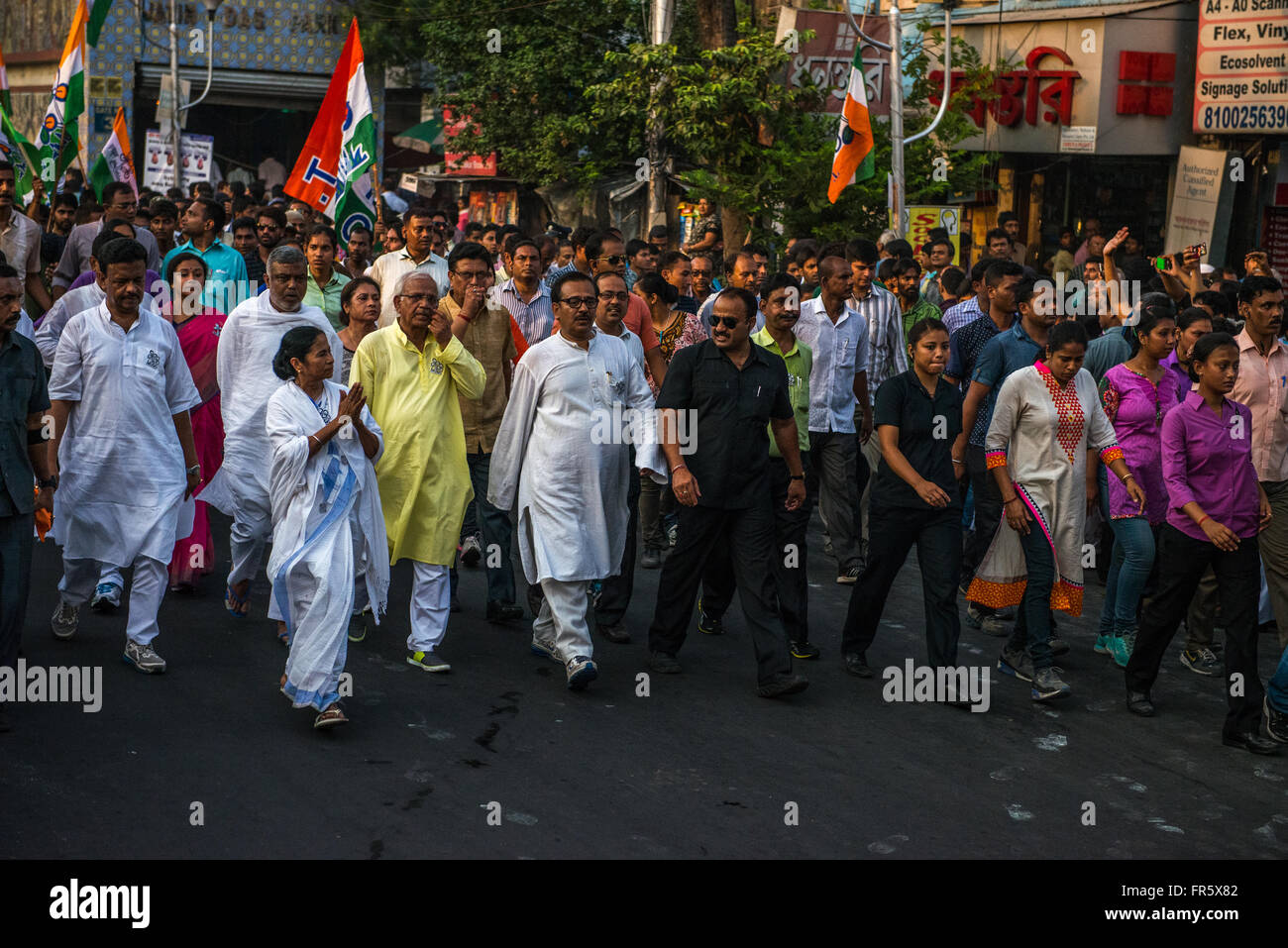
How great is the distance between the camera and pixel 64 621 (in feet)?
24.3

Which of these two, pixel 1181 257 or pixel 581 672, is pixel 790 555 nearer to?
pixel 581 672

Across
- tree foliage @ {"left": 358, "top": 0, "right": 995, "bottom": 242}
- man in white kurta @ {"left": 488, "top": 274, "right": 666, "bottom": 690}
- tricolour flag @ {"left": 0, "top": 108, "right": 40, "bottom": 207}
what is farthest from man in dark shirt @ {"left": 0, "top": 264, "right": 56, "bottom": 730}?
tree foliage @ {"left": 358, "top": 0, "right": 995, "bottom": 242}

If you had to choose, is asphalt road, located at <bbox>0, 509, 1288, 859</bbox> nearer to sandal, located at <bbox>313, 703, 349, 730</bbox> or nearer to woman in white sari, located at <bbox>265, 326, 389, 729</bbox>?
sandal, located at <bbox>313, 703, 349, 730</bbox>

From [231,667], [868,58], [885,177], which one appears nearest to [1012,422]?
[231,667]

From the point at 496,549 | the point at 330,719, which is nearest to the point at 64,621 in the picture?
the point at 330,719

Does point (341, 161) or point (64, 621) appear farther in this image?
point (341, 161)

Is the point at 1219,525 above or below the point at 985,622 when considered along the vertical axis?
above

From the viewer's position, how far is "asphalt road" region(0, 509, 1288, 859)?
522 centimetres

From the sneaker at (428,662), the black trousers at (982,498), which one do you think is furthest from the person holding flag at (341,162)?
the sneaker at (428,662)

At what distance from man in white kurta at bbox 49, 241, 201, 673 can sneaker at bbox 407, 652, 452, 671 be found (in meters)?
1.20

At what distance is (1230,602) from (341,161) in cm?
837

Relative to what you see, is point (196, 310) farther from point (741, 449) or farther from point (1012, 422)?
point (1012, 422)

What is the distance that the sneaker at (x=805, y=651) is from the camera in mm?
7891

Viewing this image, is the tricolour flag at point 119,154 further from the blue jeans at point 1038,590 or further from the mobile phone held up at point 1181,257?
the blue jeans at point 1038,590
